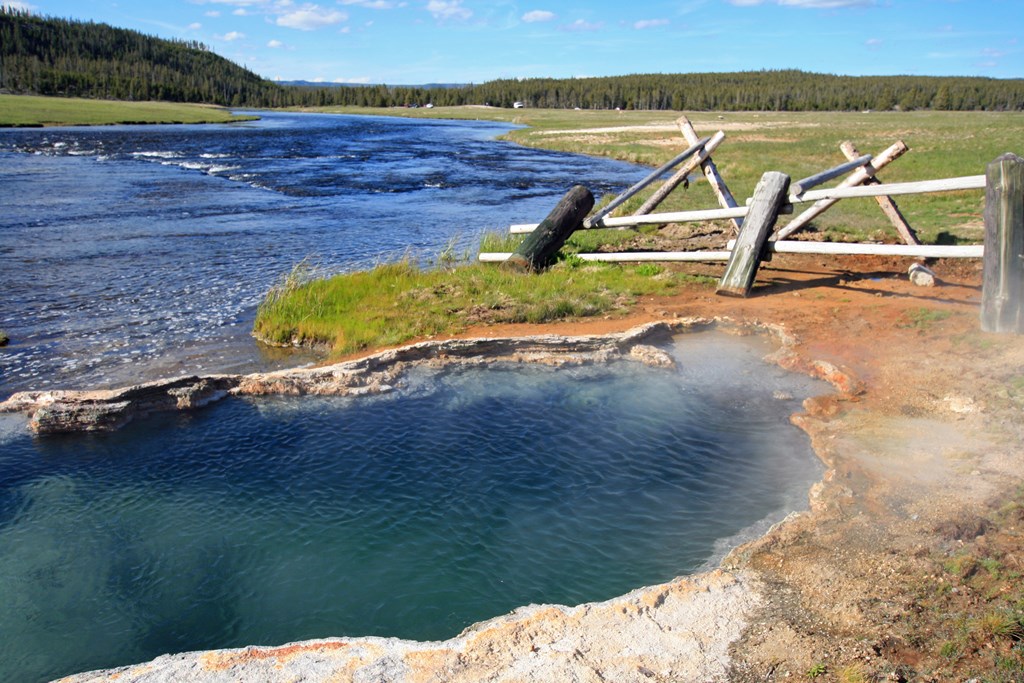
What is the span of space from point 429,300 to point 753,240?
5.45 m

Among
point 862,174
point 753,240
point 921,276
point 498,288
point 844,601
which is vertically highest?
point 862,174

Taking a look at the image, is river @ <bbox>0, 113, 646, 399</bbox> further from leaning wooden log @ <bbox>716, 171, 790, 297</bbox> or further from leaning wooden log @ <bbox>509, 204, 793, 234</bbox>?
leaning wooden log @ <bbox>716, 171, 790, 297</bbox>

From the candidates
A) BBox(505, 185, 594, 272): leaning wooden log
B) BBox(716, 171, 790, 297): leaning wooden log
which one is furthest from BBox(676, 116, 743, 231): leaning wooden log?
BBox(505, 185, 594, 272): leaning wooden log

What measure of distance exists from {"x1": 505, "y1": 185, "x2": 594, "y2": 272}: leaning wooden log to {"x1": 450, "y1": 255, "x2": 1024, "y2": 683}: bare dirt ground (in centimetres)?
335

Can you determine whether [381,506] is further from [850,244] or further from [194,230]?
[194,230]

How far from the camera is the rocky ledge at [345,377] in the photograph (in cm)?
836

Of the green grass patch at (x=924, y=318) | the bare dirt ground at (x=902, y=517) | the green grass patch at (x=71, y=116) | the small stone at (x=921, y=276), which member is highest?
the green grass patch at (x=71, y=116)

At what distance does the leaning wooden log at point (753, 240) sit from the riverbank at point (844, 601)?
4521mm

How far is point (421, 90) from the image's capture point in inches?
7259

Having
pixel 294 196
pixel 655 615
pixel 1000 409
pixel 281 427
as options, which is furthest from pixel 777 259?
pixel 294 196

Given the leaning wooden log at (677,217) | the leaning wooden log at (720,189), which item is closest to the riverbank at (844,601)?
the leaning wooden log at (677,217)

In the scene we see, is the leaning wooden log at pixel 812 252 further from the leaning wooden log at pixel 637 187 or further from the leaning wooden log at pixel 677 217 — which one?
the leaning wooden log at pixel 637 187

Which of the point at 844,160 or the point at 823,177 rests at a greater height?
the point at 844,160

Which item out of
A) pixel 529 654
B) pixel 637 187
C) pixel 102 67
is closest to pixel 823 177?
pixel 637 187
